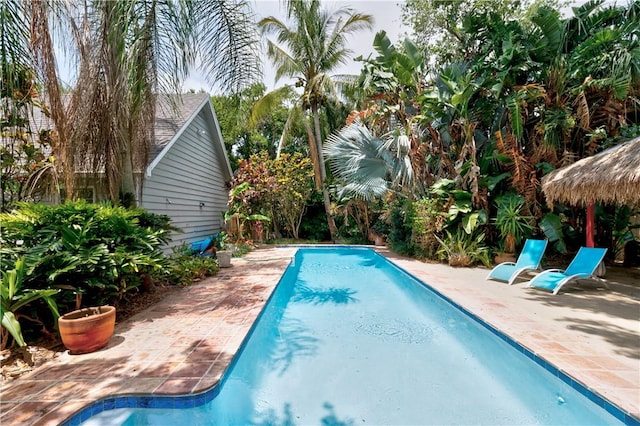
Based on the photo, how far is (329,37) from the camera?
1556cm

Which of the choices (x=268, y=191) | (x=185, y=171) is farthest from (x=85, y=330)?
(x=268, y=191)

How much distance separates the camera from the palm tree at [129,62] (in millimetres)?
5430

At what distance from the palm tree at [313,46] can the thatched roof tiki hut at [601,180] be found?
10596mm

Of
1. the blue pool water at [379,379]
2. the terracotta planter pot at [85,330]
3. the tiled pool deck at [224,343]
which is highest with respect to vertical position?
the terracotta planter pot at [85,330]

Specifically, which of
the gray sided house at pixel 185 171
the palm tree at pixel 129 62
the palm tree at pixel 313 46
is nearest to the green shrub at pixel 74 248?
the palm tree at pixel 129 62

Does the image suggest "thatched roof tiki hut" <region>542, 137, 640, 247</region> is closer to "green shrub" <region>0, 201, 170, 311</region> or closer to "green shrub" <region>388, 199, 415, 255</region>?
"green shrub" <region>388, 199, 415, 255</region>

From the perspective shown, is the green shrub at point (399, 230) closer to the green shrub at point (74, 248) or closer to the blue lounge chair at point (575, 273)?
the blue lounge chair at point (575, 273)

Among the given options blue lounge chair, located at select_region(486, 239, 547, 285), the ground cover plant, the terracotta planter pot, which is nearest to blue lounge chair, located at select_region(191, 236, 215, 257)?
the ground cover plant

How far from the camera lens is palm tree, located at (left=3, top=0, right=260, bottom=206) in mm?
5430

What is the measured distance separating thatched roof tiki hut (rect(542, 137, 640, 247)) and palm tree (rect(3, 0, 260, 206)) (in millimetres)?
7545

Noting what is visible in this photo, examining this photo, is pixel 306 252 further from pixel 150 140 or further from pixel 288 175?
pixel 150 140

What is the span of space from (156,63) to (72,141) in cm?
229

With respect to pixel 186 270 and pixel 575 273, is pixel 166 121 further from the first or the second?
pixel 575 273

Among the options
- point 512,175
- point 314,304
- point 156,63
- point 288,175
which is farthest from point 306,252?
point 156,63
